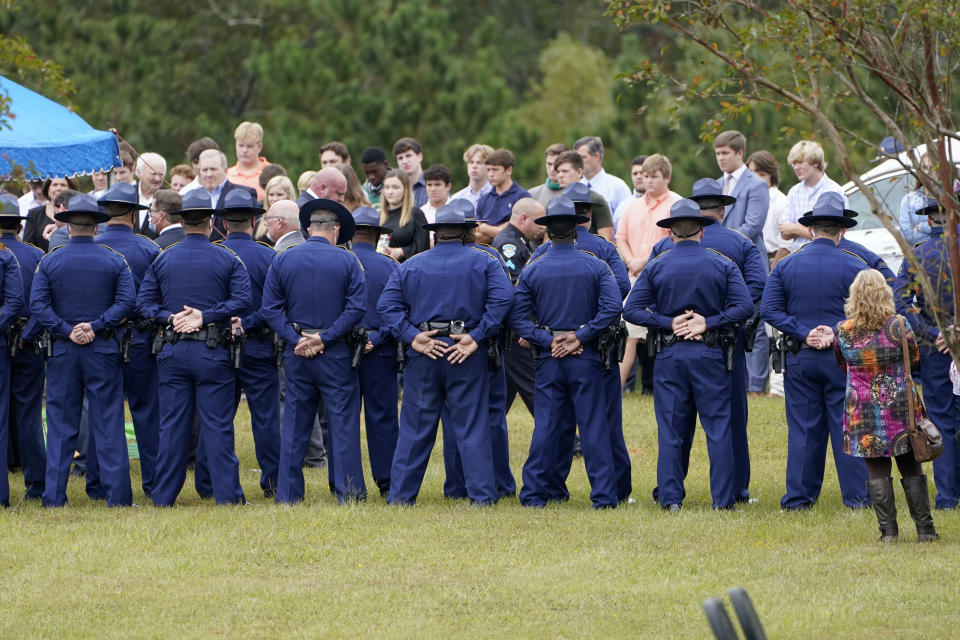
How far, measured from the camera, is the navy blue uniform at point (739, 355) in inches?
464

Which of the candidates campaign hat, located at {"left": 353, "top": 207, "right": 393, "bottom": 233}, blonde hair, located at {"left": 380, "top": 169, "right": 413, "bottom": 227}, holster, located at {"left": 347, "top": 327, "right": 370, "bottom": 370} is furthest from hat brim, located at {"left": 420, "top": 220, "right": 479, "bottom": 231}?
blonde hair, located at {"left": 380, "top": 169, "right": 413, "bottom": 227}

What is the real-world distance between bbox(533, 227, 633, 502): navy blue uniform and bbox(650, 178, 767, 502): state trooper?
294 mm

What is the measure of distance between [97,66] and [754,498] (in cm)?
2644

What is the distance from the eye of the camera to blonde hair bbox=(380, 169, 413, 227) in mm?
14102

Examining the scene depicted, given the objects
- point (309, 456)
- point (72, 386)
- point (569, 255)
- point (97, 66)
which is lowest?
point (309, 456)

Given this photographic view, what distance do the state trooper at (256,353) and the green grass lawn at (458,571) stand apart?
0.75m

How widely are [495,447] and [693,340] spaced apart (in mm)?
1904

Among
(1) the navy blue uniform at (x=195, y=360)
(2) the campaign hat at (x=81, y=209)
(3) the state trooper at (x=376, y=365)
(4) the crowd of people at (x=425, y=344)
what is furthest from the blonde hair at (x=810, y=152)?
(2) the campaign hat at (x=81, y=209)

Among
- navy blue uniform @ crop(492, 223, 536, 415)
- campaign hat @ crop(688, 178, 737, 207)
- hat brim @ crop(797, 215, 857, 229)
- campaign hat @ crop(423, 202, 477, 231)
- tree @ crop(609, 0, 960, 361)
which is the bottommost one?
navy blue uniform @ crop(492, 223, 536, 415)

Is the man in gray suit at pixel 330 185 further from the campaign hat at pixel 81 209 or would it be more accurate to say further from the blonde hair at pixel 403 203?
the campaign hat at pixel 81 209

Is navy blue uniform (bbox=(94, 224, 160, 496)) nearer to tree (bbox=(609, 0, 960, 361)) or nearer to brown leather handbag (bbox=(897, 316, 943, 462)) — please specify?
tree (bbox=(609, 0, 960, 361))

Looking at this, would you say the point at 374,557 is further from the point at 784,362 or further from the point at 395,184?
the point at 395,184

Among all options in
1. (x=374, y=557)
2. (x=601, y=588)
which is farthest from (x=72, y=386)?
(x=601, y=588)

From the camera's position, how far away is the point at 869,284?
10016mm
